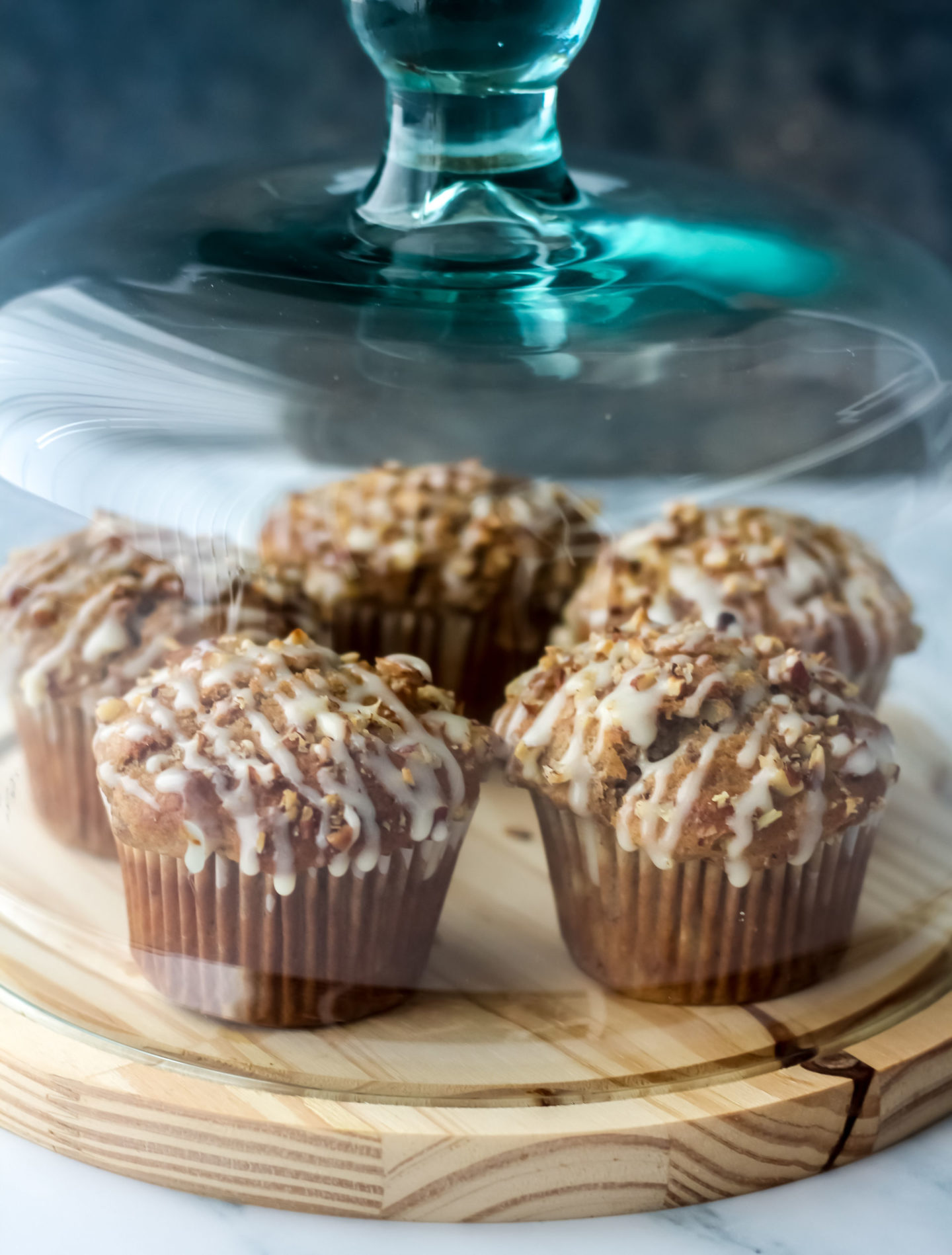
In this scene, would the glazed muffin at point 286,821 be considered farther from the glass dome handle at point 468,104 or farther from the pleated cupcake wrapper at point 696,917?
the glass dome handle at point 468,104

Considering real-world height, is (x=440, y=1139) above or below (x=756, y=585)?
below

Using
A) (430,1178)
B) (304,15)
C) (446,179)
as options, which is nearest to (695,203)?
(446,179)

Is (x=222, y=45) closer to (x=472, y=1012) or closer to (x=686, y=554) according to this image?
(x=686, y=554)

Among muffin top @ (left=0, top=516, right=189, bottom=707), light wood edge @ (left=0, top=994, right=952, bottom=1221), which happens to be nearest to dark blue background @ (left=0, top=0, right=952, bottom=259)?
muffin top @ (left=0, top=516, right=189, bottom=707)

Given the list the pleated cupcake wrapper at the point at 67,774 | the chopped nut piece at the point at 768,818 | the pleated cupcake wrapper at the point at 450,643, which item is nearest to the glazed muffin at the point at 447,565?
the pleated cupcake wrapper at the point at 450,643

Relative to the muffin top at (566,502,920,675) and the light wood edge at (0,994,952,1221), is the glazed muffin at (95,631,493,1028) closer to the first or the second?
the light wood edge at (0,994,952,1221)

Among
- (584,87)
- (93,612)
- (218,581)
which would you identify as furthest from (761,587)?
(584,87)

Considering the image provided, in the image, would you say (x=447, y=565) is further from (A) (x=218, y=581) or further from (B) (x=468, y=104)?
(B) (x=468, y=104)

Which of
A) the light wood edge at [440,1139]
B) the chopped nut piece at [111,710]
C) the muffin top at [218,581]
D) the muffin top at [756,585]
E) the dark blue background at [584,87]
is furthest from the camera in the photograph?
the dark blue background at [584,87]
